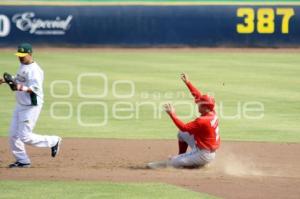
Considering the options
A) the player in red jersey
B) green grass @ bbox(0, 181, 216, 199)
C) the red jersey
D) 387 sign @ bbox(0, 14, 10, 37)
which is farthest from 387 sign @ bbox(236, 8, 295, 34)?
green grass @ bbox(0, 181, 216, 199)

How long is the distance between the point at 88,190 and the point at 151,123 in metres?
6.56

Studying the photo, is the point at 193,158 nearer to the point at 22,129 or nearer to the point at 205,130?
the point at 205,130

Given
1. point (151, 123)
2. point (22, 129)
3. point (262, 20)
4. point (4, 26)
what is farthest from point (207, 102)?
point (4, 26)

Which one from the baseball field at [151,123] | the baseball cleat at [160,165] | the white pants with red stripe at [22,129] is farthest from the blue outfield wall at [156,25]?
the white pants with red stripe at [22,129]

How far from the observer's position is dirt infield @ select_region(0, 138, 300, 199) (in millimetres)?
10336

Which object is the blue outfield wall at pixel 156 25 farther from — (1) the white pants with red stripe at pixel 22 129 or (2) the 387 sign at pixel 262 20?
(1) the white pants with red stripe at pixel 22 129

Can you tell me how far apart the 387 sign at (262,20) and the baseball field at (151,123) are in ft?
3.39

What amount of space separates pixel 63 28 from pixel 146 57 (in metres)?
4.32

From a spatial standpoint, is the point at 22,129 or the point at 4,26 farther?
the point at 4,26

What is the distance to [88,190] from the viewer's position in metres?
9.86

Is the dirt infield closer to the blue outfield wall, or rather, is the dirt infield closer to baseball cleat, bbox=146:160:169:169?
baseball cleat, bbox=146:160:169:169

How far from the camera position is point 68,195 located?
952 centimetres

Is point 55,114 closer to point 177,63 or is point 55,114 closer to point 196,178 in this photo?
point 196,178

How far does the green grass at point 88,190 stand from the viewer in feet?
31.2
